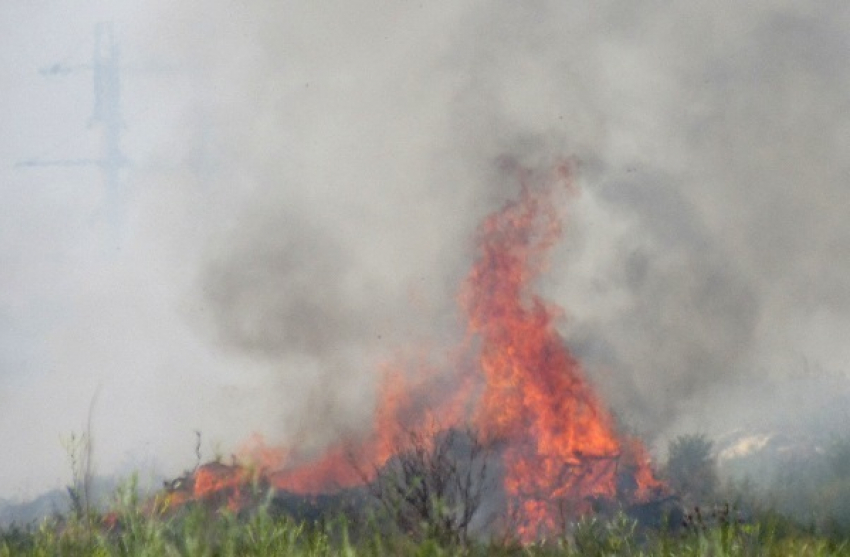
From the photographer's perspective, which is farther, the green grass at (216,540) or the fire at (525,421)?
the fire at (525,421)

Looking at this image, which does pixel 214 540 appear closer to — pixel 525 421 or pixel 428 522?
pixel 428 522

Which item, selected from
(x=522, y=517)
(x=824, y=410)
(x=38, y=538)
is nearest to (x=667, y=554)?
(x=38, y=538)

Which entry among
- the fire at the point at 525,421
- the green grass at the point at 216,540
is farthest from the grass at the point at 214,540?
the fire at the point at 525,421

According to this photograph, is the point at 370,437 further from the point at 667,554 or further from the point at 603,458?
the point at 667,554

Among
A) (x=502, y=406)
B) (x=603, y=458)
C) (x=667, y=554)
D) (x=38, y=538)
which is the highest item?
(x=502, y=406)

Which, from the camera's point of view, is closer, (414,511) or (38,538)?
(38,538)

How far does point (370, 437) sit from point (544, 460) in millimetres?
5950

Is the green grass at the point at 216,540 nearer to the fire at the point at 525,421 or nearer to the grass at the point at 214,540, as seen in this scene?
the grass at the point at 214,540

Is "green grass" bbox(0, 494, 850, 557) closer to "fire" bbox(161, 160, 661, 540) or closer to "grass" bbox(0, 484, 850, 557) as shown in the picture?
"grass" bbox(0, 484, 850, 557)

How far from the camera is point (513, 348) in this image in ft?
65.9

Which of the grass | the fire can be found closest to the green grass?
the grass

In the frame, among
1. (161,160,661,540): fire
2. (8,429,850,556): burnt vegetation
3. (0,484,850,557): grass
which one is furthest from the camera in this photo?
(161,160,661,540): fire

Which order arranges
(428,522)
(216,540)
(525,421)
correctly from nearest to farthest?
1. (216,540)
2. (428,522)
3. (525,421)

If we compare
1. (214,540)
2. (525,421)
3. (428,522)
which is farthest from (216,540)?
(525,421)
